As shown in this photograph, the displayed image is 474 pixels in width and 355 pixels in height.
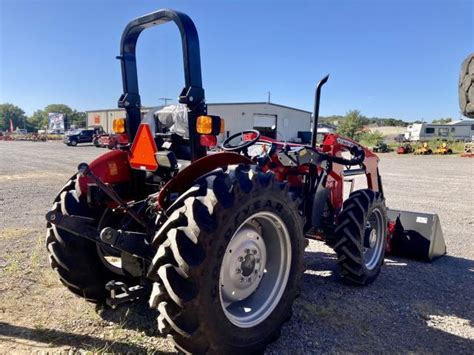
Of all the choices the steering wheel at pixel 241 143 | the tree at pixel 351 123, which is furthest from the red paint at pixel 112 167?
the tree at pixel 351 123

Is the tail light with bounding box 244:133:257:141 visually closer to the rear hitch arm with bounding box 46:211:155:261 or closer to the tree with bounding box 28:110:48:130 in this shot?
the rear hitch arm with bounding box 46:211:155:261

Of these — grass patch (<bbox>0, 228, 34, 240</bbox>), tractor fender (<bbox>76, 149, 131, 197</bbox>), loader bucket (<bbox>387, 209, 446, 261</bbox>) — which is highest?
tractor fender (<bbox>76, 149, 131, 197</bbox>)

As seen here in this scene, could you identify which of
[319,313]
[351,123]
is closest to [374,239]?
[319,313]

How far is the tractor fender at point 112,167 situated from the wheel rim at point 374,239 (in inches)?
106

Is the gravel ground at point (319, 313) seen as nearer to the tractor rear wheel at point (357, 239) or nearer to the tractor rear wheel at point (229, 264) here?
the tractor rear wheel at point (357, 239)

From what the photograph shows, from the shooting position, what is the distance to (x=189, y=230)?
2.34m

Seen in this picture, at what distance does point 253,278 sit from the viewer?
3.07 meters

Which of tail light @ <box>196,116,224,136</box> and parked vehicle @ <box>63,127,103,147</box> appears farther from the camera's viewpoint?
parked vehicle @ <box>63,127,103,147</box>

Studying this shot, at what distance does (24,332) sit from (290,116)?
1782 inches

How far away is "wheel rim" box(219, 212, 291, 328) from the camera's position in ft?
9.46

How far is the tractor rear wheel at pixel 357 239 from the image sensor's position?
13.8 feet

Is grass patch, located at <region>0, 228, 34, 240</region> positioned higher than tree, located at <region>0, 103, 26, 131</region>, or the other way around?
tree, located at <region>0, 103, 26, 131</region>

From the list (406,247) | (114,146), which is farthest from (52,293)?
(406,247)

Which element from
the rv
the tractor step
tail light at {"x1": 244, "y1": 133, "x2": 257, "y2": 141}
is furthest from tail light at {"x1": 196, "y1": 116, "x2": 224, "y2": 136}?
the rv
